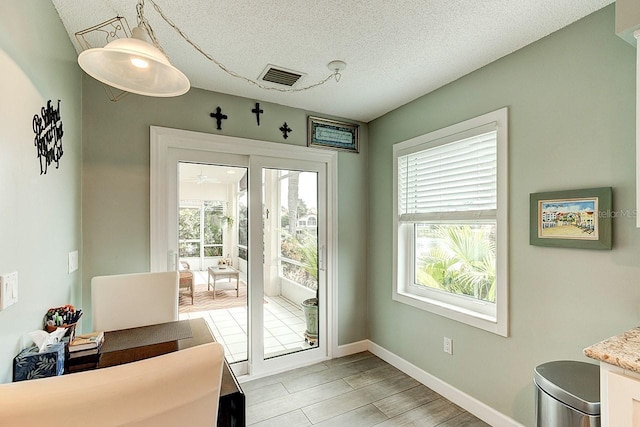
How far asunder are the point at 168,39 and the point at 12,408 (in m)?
1.98

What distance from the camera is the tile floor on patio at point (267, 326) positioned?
9.14ft

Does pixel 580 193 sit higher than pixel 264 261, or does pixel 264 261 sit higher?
pixel 580 193

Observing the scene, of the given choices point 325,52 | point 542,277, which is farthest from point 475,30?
point 542,277

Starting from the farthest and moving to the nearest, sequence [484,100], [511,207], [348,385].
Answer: [348,385] < [484,100] < [511,207]

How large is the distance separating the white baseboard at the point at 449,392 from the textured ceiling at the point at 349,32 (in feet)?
7.78

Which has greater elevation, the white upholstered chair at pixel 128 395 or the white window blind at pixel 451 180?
the white window blind at pixel 451 180

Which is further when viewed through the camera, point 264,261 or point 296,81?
point 264,261

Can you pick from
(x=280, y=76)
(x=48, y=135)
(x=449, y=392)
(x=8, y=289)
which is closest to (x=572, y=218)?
(x=449, y=392)

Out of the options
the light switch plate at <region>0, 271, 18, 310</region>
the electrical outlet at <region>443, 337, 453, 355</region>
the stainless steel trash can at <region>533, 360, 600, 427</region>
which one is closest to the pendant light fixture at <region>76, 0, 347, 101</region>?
the light switch plate at <region>0, 271, 18, 310</region>

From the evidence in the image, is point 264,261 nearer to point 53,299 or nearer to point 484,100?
point 53,299

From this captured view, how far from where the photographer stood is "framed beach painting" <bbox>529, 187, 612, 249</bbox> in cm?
162

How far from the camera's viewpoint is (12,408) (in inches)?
24.0

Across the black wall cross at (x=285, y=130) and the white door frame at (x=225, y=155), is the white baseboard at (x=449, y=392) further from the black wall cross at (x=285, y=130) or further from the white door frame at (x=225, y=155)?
the black wall cross at (x=285, y=130)

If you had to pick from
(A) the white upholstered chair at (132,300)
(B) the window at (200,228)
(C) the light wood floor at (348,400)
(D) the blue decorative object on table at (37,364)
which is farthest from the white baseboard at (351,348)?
(D) the blue decorative object on table at (37,364)
